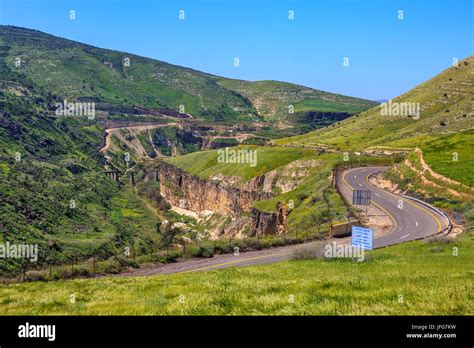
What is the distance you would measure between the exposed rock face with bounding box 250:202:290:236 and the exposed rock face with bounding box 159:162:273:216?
1596 cm

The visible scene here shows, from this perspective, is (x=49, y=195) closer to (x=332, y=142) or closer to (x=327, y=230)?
(x=327, y=230)

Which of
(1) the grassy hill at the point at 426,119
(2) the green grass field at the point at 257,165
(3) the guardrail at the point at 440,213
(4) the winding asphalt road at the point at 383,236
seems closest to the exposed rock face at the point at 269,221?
(4) the winding asphalt road at the point at 383,236

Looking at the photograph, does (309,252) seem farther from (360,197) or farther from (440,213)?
(440,213)

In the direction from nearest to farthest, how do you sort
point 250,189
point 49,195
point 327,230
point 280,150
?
point 327,230 < point 49,195 < point 250,189 < point 280,150

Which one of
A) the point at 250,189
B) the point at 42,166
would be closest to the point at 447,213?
the point at 250,189

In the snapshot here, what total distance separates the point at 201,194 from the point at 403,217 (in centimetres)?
7084

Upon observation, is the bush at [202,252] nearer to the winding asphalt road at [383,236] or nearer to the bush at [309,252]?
the winding asphalt road at [383,236]

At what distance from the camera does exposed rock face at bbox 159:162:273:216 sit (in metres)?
93.2

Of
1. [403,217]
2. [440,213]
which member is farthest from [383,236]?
[440,213]

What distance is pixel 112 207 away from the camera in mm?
114812

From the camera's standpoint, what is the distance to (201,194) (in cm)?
11544
